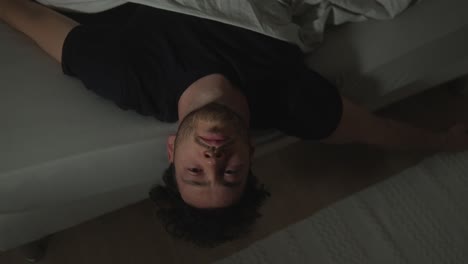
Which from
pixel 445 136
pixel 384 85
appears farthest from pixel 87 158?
pixel 445 136

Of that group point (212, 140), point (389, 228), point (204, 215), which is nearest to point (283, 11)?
point (212, 140)

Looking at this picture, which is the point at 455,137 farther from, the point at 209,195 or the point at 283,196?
the point at 209,195

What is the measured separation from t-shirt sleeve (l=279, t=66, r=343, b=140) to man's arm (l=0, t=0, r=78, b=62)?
47 cm

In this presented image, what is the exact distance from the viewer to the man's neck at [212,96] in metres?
0.75

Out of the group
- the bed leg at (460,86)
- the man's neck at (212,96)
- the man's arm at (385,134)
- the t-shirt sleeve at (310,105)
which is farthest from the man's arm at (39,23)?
the bed leg at (460,86)

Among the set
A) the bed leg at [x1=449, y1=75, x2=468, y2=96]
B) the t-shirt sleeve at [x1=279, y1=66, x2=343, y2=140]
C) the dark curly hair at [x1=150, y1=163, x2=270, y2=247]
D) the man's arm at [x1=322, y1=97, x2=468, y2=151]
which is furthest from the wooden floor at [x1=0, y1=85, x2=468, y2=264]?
the t-shirt sleeve at [x1=279, y1=66, x2=343, y2=140]

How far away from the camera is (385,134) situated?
958 mm

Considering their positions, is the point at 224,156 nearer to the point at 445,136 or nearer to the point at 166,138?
the point at 166,138

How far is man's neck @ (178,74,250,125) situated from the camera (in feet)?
2.48

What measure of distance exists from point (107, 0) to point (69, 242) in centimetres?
64

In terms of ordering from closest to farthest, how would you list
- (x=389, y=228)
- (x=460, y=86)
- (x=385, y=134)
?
(x=385, y=134), (x=389, y=228), (x=460, y=86)

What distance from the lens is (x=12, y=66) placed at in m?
0.85

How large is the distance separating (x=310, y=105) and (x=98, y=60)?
0.42m

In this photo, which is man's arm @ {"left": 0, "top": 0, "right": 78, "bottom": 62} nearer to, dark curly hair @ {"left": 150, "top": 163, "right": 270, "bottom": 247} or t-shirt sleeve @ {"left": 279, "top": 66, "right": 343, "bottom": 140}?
dark curly hair @ {"left": 150, "top": 163, "right": 270, "bottom": 247}
